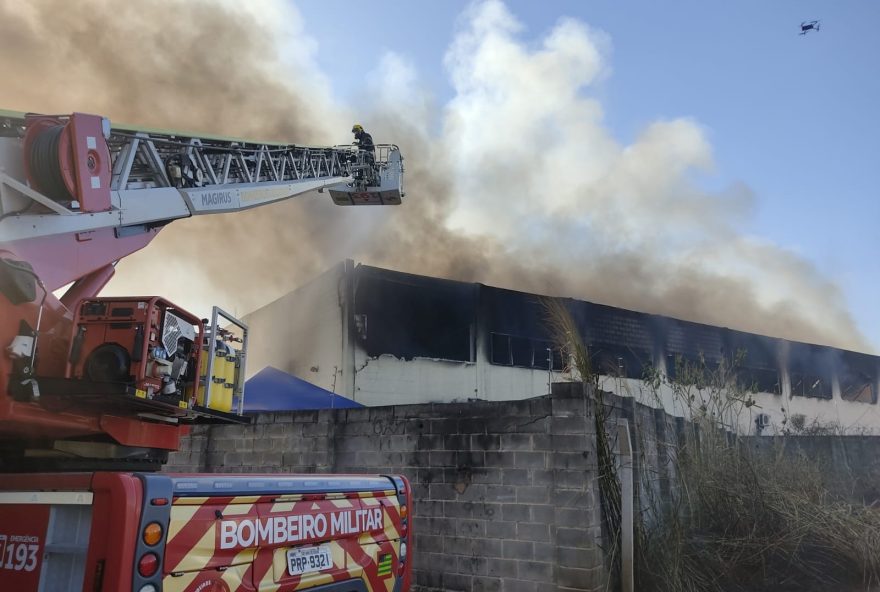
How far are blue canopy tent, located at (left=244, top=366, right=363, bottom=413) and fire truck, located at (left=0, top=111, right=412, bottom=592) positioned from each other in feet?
21.9

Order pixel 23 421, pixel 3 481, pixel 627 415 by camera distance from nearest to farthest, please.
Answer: pixel 3 481 → pixel 23 421 → pixel 627 415

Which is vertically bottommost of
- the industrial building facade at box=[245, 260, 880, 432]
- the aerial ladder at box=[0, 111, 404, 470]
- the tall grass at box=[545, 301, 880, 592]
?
the tall grass at box=[545, 301, 880, 592]

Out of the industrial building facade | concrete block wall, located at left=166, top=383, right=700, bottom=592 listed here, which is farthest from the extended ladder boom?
the industrial building facade

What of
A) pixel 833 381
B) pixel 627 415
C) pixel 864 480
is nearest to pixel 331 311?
pixel 627 415

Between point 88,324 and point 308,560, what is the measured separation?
2019mm

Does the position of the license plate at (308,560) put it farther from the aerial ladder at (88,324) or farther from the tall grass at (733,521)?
the tall grass at (733,521)

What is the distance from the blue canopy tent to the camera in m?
11.6

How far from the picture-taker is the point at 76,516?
2777mm

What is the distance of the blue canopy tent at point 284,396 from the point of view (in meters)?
11.6

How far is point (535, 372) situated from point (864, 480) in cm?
920

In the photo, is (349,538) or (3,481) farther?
(349,538)

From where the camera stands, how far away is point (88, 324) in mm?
3900

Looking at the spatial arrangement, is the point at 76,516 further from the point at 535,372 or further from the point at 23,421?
the point at 535,372

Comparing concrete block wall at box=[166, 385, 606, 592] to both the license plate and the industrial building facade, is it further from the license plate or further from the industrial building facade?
the industrial building facade
